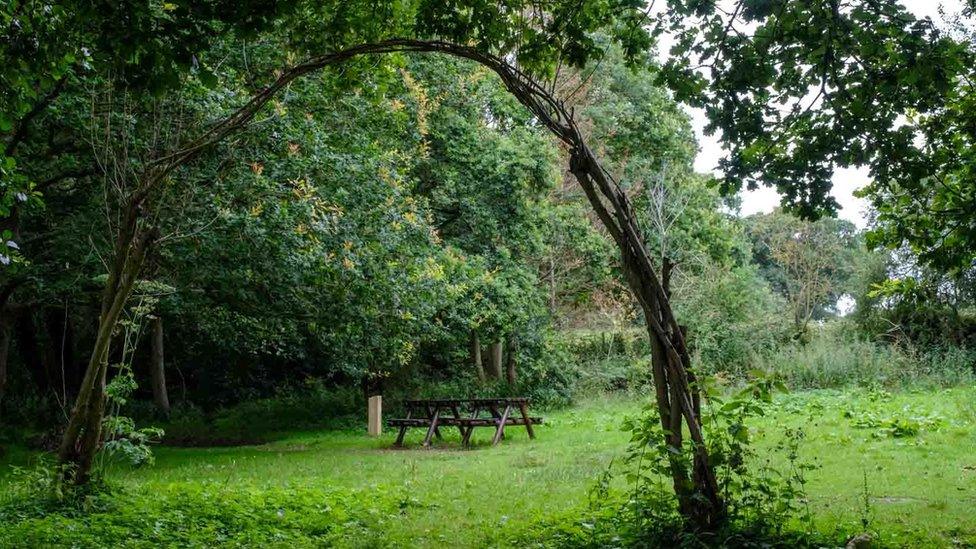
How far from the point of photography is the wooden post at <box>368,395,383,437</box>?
55.7 ft

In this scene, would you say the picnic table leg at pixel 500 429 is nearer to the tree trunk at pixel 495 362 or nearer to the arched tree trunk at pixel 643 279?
the tree trunk at pixel 495 362

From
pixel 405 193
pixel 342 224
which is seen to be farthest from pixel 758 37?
pixel 405 193

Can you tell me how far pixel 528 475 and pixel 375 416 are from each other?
7.47 m

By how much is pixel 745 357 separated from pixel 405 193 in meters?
12.0

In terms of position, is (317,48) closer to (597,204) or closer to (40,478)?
(597,204)

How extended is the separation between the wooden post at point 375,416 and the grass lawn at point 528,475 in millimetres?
236

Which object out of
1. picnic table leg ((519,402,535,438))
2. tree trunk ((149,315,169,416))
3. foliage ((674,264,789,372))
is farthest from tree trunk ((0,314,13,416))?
foliage ((674,264,789,372))

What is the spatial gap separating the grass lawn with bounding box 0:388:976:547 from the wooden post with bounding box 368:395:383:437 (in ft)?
0.78

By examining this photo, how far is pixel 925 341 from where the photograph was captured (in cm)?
2095

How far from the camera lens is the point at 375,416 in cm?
1706

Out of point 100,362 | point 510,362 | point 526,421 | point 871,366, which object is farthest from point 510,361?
point 100,362

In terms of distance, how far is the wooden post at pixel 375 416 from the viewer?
16969mm

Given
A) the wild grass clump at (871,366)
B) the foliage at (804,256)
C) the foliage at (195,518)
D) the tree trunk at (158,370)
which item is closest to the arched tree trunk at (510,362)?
the wild grass clump at (871,366)

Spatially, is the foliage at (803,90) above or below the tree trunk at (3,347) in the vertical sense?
above
